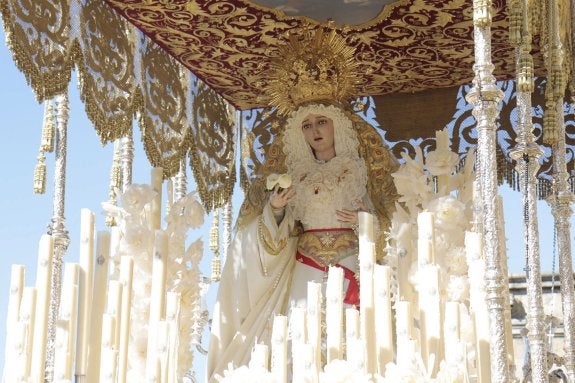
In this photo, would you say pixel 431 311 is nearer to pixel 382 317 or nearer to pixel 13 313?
pixel 382 317

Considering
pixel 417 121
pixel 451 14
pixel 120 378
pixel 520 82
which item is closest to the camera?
pixel 120 378

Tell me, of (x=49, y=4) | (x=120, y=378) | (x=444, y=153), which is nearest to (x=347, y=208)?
(x=444, y=153)

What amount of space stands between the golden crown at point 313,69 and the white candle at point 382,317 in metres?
4.44

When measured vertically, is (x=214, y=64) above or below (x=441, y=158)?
above

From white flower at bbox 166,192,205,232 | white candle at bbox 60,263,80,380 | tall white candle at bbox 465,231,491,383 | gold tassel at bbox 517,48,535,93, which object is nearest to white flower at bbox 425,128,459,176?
gold tassel at bbox 517,48,535,93

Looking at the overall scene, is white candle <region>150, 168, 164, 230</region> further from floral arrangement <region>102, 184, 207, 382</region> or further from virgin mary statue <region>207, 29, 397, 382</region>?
virgin mary statue <region>207, 29, 397, 382</region>

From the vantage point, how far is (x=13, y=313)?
267 cm

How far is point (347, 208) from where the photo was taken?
689cm

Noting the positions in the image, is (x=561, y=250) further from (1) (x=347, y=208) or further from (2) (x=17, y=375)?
(2) (x=17, y=375)

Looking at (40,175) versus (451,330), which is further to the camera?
(40,175)

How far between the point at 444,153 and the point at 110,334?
3505 millimetres

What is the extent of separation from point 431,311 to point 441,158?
3.16m

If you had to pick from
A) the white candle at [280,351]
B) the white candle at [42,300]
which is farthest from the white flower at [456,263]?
the white candle at [42,300]

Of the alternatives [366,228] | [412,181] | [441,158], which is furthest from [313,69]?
[366,228]
